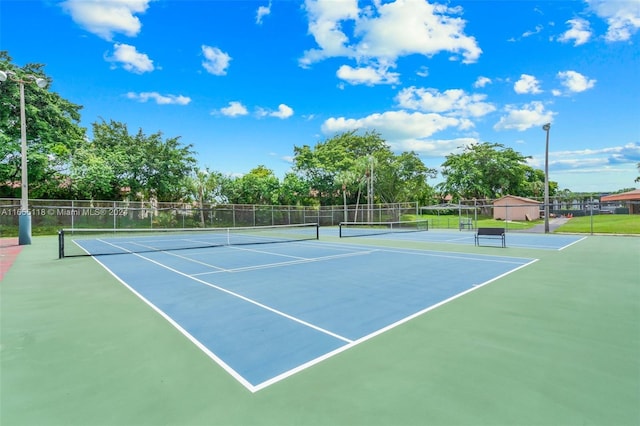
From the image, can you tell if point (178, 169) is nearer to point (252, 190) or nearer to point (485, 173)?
point (252, 190)

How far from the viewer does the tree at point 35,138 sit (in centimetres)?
2506

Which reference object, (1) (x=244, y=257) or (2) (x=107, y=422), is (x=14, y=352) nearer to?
(2) (x=107, y=422)

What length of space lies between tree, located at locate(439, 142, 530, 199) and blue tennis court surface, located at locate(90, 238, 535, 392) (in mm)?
40327

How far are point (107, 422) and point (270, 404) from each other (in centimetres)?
126

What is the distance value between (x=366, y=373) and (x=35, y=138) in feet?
116

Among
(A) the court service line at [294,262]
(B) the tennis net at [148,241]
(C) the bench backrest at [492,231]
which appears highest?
(C) the bench backrest at [492,231]

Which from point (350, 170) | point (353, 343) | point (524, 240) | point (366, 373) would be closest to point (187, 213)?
point (350, 170)

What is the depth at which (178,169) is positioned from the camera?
3416cm

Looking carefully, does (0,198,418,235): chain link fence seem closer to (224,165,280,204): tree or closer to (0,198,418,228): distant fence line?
(0,198,418,228): distant fence line

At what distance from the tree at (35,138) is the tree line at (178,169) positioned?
2.7 inches

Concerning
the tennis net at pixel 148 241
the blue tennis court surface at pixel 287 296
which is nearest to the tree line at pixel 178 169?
the tennis net at pixel 148 241

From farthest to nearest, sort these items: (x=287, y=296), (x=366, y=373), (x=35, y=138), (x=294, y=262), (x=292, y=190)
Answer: (x=292, y=190) → (x=35, y=138) → (x=294, y=262) → (x=287, y=296) → (x=366, y=373)

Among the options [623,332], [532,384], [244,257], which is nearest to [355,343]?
[532,384]

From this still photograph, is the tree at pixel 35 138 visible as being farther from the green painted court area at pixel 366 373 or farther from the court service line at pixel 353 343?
the court service line at pixel 353 343
